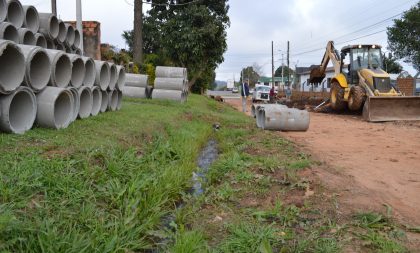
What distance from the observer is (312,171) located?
6238 millimetres

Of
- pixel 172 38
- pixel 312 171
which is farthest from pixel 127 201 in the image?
pixel 172 38

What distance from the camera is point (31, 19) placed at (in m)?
9.21

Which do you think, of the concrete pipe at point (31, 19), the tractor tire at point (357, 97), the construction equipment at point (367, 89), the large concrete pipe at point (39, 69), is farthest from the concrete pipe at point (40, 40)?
the tractor tire at point (357, 97)

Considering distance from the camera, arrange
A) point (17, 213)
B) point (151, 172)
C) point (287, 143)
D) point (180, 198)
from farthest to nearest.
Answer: point (287, 143)
point (151, 172)
point (180, 198)
point (17, 213)

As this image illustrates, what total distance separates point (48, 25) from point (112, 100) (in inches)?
93.3

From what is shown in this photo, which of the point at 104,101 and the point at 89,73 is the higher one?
the point at 89,73

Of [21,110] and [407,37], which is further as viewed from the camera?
[407,37]

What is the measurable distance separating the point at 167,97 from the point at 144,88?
104 cm

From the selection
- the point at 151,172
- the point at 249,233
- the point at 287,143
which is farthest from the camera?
the point at 287,143

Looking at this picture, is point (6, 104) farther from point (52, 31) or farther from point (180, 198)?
point (52, 31)

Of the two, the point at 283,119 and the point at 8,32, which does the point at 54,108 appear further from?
the point at 283,119

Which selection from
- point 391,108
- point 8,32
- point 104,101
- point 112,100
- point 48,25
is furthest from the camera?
point 391,108

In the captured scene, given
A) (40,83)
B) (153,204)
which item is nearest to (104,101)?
(40,83)

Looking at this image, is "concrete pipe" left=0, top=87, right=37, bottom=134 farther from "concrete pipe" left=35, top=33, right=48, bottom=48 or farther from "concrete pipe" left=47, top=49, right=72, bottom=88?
"concrete pipe" left=35, top=33, right=48, bottom=48
